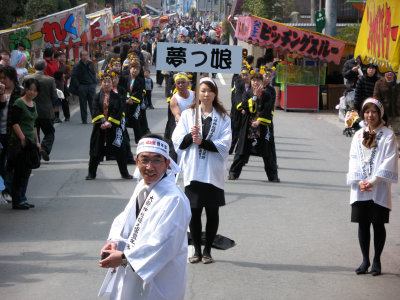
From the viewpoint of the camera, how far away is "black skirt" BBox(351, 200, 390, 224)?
7070 mm

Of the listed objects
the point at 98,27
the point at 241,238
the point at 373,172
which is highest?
the point at 98,27

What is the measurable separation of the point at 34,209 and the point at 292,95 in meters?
13.9

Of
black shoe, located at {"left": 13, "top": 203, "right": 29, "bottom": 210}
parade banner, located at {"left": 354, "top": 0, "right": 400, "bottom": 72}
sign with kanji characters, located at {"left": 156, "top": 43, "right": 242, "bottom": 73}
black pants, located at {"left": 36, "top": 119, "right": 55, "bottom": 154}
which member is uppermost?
parade banner, located at {"left": 354, "top": 0, "right": 400, "bottom": 72}

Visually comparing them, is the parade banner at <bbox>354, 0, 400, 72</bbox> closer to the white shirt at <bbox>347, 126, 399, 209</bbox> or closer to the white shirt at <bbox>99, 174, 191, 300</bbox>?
the white shirt at <bbox>347, 126, 399, 209</bbox>

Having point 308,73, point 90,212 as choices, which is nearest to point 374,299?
point 90,212

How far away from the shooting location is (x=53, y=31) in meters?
22.3

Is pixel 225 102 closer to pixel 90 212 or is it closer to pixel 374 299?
pixel 90 212

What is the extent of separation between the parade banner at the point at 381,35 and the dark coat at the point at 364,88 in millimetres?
7736

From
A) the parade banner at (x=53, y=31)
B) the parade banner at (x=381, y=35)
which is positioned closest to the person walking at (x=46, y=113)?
the parade banner at (x=53, y=31)

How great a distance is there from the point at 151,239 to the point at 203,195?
3195 mm

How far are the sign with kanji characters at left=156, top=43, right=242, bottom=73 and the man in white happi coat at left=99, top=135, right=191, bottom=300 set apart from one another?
3612 millimetres

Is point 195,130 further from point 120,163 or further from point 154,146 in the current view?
point 120,163

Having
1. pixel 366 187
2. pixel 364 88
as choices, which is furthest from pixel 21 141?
pixel 364 88

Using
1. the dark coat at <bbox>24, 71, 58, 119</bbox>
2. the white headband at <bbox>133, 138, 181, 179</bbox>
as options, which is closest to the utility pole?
the dark coat at <bbox>24, 71, 58, 119</bbox>
